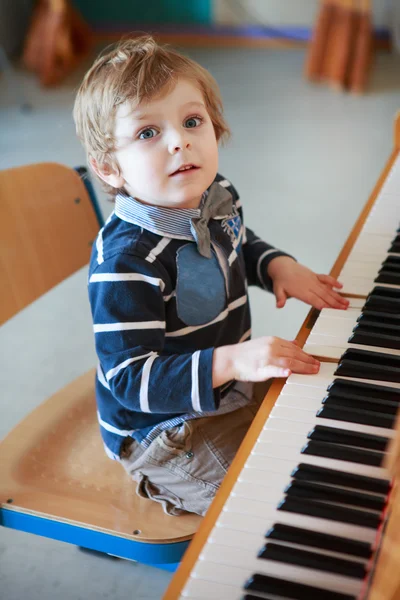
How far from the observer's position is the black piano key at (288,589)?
0.77 metres

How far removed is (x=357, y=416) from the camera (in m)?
0.97

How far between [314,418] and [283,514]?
161mm

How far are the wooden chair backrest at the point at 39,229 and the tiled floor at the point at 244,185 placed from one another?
2.04 feet

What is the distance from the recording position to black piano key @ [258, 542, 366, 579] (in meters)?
0.79

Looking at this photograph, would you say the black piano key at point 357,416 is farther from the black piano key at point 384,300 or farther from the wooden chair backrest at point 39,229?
the wooden chair backrest at point 39,229

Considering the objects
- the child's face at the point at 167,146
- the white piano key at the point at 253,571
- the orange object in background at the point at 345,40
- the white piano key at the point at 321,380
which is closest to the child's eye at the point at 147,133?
the child's face at the point at 167,146

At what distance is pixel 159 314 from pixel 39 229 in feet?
1.33

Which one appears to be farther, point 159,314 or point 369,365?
point 159,314

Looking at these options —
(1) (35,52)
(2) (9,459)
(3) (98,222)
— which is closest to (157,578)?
(2) (9,459)

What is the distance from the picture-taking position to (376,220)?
1472 mm

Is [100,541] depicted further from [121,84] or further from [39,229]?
[121,84]

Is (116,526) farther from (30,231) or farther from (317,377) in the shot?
(30,231)

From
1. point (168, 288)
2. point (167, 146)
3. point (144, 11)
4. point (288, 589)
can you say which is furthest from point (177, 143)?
point (144, 11)

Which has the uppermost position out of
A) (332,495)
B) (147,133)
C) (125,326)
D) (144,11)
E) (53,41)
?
(147,133)
